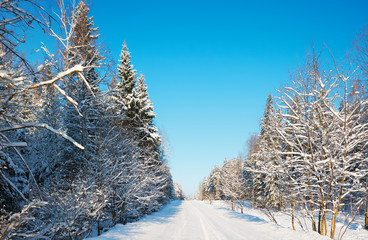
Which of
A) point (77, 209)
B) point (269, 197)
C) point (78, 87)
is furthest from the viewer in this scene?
point (269, 197)

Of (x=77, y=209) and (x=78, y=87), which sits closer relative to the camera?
(x=77, y=209)

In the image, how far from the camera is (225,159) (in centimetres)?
5394

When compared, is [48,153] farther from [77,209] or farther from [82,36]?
[82,36]

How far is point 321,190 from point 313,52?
501 cm

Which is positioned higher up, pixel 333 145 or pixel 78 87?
pixel 78 87

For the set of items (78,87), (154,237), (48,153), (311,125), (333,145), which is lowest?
(154,237)

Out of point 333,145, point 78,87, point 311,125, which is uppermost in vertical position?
point 78,87

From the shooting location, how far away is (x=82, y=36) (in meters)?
10.9

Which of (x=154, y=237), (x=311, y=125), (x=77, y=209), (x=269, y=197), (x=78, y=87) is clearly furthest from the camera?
(x=269, y=197)

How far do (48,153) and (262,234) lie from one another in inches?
415

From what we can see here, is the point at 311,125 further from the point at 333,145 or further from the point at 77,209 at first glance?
the point at 77,209

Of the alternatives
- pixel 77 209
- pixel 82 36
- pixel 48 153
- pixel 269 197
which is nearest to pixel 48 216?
pixel 77 209

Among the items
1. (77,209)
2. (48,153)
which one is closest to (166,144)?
(48,153)

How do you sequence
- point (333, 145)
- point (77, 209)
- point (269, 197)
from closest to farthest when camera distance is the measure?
point (77, 209) < point (333, 145) < point (269, 197)
